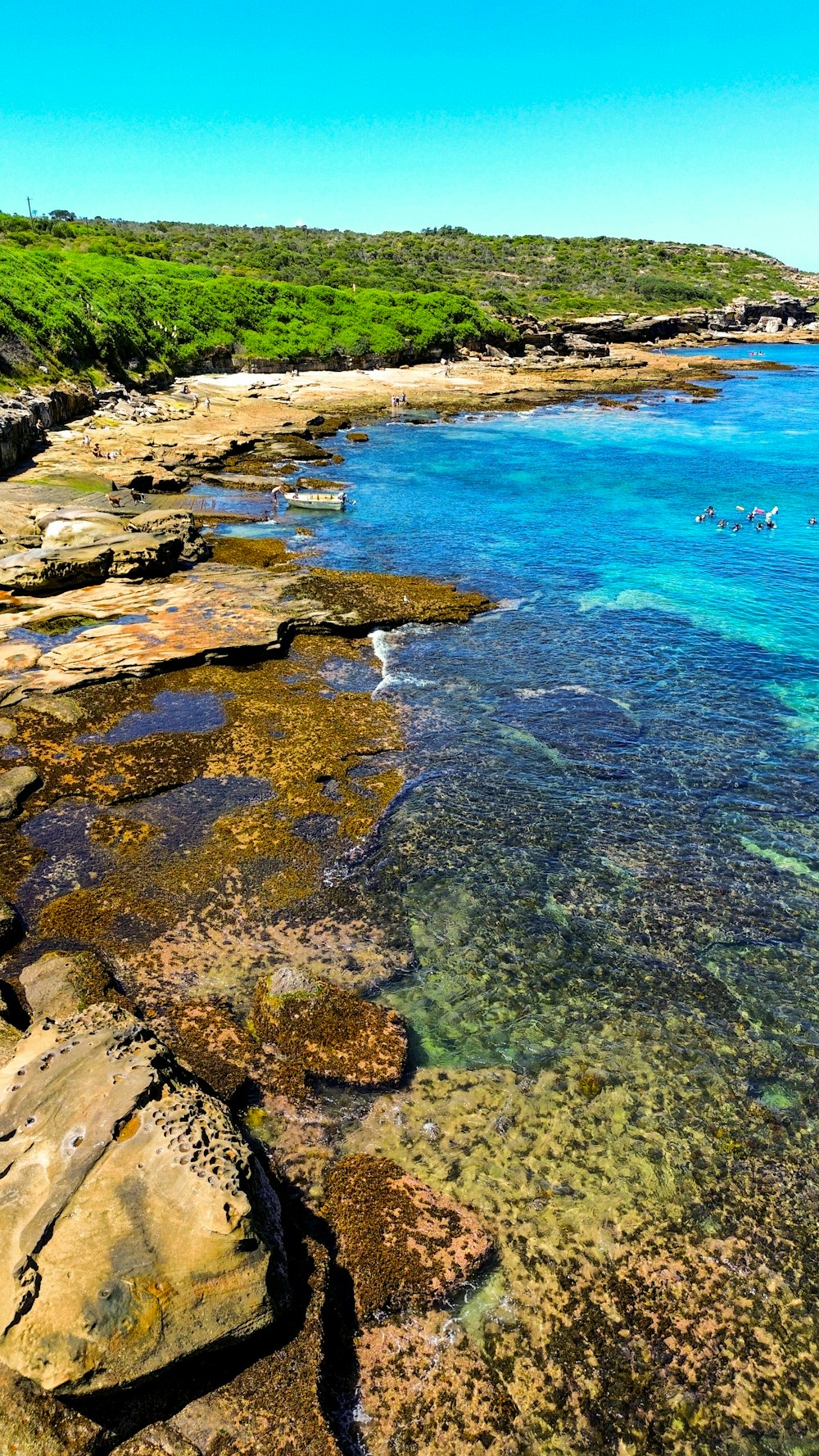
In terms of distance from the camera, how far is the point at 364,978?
1213 cm

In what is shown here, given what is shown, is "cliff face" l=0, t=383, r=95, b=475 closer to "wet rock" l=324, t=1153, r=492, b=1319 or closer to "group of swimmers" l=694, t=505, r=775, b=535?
"group of swimmers" l=694, t=505, r=775, b=535

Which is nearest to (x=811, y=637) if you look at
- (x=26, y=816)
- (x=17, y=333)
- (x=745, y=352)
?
(x=26, y=816)

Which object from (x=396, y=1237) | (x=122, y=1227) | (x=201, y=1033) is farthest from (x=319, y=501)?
(x=122, y=1227)

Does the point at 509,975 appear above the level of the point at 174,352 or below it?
below

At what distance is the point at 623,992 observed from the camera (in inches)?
477

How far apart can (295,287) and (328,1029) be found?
3768 inches

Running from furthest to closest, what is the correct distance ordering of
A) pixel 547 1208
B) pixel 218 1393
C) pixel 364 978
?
1. pixel 364 978
2. pixel 547 1208
3. pixel 218 1393

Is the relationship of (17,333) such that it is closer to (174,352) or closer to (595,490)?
(174,352)

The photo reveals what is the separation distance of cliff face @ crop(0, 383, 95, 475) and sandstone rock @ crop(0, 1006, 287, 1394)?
123 ft

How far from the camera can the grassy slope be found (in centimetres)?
6059

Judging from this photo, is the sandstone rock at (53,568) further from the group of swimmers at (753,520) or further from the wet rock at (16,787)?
the group of swimmers at (753,520)

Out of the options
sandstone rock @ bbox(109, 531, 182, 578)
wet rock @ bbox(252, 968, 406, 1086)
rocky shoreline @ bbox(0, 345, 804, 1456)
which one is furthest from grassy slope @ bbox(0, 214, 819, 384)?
wet rock @ bbox(252, 968, 406, 1086)

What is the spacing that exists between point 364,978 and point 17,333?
171ft

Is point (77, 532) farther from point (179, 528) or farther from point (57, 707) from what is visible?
point (57, 707)
